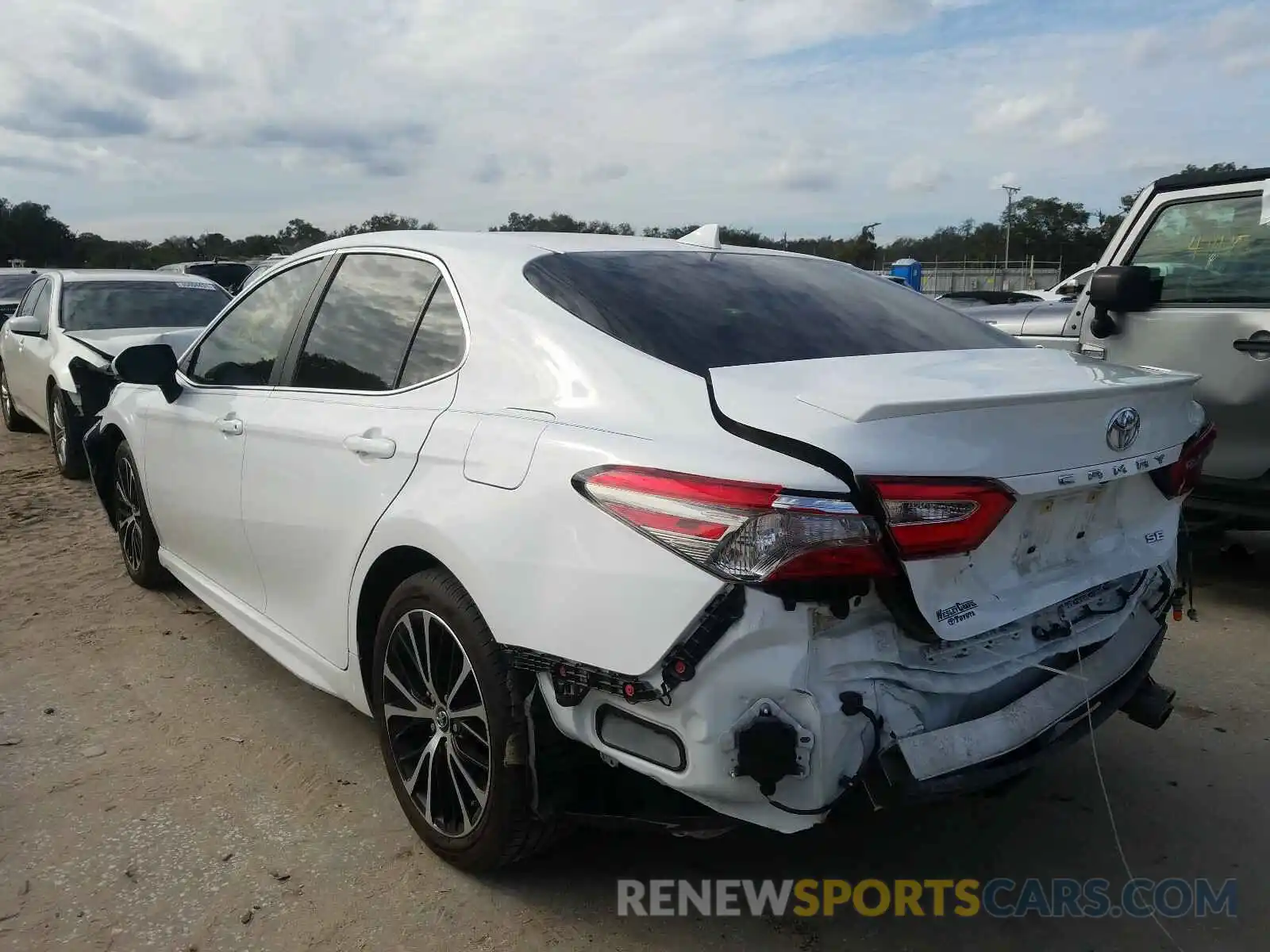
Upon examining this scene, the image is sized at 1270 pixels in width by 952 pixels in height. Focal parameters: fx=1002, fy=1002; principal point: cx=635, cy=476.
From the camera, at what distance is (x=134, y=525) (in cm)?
498

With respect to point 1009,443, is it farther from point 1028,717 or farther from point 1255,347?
point 1255,347

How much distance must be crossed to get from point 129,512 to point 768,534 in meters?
4.15

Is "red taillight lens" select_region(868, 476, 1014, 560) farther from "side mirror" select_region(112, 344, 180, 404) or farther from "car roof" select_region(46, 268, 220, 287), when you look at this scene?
"car roof" select_region(46, 268, 220, 287)

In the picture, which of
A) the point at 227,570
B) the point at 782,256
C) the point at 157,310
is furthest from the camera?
the point at 157,310

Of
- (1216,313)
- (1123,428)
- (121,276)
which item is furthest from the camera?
(121,276)

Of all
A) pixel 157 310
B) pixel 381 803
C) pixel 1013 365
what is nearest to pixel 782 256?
pixel 1013 365

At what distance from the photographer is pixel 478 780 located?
8.42 feet

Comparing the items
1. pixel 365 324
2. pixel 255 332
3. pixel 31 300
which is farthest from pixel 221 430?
pixel 31 300

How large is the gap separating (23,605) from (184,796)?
2.51 metres

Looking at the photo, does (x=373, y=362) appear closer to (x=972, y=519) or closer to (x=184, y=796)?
(x=184, y=796)

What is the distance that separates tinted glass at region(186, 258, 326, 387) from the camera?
11.9 ft

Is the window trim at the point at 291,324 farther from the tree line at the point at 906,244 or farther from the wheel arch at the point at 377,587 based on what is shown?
the tree line at the point at 906,244

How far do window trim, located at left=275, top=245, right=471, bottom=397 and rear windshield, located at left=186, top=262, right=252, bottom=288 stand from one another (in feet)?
51.8

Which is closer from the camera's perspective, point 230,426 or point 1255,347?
point 230,426
